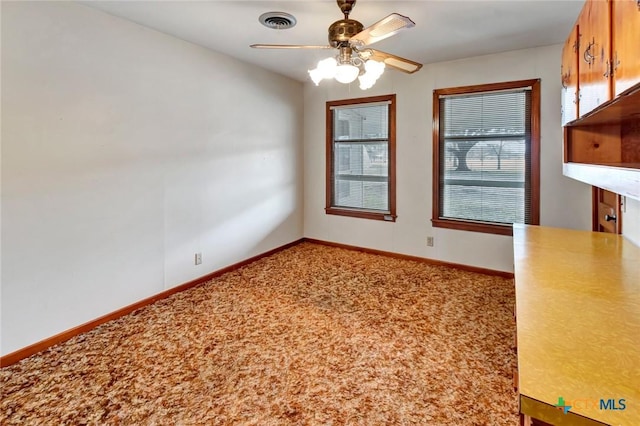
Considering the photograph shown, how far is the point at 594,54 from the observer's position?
5.25 feet

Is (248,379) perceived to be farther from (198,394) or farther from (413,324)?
(413,324)

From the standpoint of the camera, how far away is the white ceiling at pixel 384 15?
264cm

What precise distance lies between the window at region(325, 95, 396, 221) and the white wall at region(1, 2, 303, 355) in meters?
1.33

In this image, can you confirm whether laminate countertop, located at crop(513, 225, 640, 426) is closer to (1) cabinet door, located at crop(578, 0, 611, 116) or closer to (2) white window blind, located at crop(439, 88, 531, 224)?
(1) cabinet door, located at crop(578, 0, 611, 116)

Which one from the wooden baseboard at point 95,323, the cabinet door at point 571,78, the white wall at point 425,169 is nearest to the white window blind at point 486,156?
the white wall at point 425,169

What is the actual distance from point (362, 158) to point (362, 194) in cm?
53

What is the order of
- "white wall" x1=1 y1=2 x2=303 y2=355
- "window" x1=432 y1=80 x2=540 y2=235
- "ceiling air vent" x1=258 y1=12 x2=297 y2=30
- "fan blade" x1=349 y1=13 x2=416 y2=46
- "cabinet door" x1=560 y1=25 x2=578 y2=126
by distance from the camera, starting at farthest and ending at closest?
"window" x1=432 y1=80 x2=540 y2=235, "ceiling air vent" x1=258 y1=12 x2=297 y2=30, "white wall" x1=1 y1=2 x2=303 y2=355, "cabinet door" x1=560 y1=25 x2=578 y2=126, "fan blade" x1=349 y1=13 x2=416 y2=46

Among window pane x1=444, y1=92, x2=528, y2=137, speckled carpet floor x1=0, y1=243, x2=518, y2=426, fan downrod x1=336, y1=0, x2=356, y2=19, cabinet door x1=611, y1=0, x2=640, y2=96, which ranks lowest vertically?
speckled carpet floor x1=0, y1=243, x2=518, y2=426

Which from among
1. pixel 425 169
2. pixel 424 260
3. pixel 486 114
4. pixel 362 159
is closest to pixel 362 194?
pixel 362 159

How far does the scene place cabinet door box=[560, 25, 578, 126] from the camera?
205 cm

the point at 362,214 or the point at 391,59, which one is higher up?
the point at 391,59

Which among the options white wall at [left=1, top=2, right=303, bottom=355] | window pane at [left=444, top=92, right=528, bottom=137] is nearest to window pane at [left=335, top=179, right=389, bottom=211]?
window pane at [left=444, top=92, right=528, bottom=137]

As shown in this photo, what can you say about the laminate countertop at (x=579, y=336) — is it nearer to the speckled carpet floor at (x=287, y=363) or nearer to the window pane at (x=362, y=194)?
the speckled carpet floor at (x=287, y=363)

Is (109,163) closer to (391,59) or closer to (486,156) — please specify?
(391,59)
